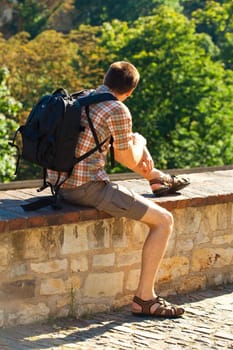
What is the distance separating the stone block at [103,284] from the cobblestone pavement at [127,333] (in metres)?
0.13

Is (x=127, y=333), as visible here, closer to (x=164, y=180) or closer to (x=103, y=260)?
(x=103, y=260)

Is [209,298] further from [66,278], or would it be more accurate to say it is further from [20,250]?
[20,250]

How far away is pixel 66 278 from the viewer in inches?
216


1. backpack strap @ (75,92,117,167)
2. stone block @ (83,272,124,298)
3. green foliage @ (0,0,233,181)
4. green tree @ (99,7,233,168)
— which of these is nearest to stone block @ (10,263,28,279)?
stone block @ (83,272,124,298)

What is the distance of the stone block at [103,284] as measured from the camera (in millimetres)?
5633

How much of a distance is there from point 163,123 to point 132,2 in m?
22.9

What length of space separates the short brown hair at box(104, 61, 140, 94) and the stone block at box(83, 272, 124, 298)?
1166 millimetres

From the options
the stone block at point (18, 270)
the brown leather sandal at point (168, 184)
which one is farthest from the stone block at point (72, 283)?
the brown leather sandal at point (168, 184)

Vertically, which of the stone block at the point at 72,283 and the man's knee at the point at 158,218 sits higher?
the man's knee at the point at 158,218

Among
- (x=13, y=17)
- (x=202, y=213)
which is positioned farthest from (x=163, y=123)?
(x=13, y=17)

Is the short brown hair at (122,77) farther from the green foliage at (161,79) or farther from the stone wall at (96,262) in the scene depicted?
the green foliage at (161,79)

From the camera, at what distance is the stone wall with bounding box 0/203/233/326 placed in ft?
17.3

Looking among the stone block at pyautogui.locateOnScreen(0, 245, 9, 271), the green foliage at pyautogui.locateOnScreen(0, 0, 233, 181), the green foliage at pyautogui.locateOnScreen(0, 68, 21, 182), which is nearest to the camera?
the stone block at pyautogui.locateOnScreen(0, 245, 9, 271)

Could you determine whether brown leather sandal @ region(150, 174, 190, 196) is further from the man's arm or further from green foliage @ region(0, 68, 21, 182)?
green foliage @ region(0, 68, 21, 182)
